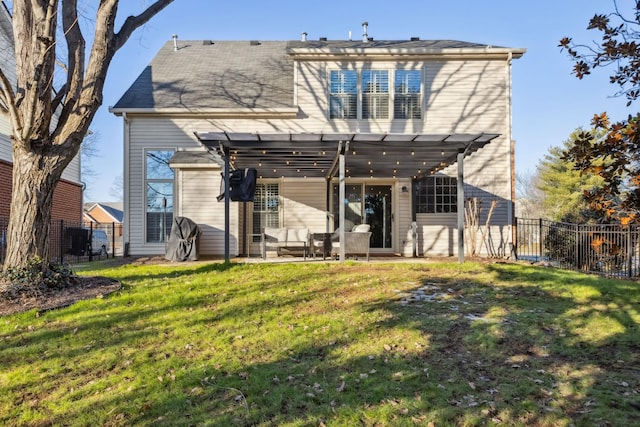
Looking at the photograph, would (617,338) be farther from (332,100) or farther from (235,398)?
(332,100)

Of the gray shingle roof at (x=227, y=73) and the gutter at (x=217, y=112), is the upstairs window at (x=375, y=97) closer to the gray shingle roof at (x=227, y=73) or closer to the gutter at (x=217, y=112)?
the gray shingle roof at (x=227, y=73)

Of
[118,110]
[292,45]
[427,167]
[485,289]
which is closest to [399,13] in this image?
[292,45]

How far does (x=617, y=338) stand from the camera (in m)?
4.24

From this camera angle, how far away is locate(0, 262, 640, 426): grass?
287cm

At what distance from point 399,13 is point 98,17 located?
10105mm

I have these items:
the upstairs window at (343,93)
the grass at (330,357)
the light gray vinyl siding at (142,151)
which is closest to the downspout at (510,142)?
the upstairs window at (343,93)

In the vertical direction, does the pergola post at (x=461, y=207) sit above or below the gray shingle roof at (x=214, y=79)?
below

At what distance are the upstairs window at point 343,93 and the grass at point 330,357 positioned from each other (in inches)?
271

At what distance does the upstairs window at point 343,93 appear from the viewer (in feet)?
38.6

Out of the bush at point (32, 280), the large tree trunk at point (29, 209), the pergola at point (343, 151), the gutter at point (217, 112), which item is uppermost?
the gutter at point (217, 112)

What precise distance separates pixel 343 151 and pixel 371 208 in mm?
4349

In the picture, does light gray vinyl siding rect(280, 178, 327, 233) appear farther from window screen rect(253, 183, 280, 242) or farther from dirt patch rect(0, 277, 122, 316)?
dirt patch rect(0, 277, 122, 316)

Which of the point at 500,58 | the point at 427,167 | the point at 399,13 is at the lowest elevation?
the point at 427,167

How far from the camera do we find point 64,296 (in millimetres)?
5531
